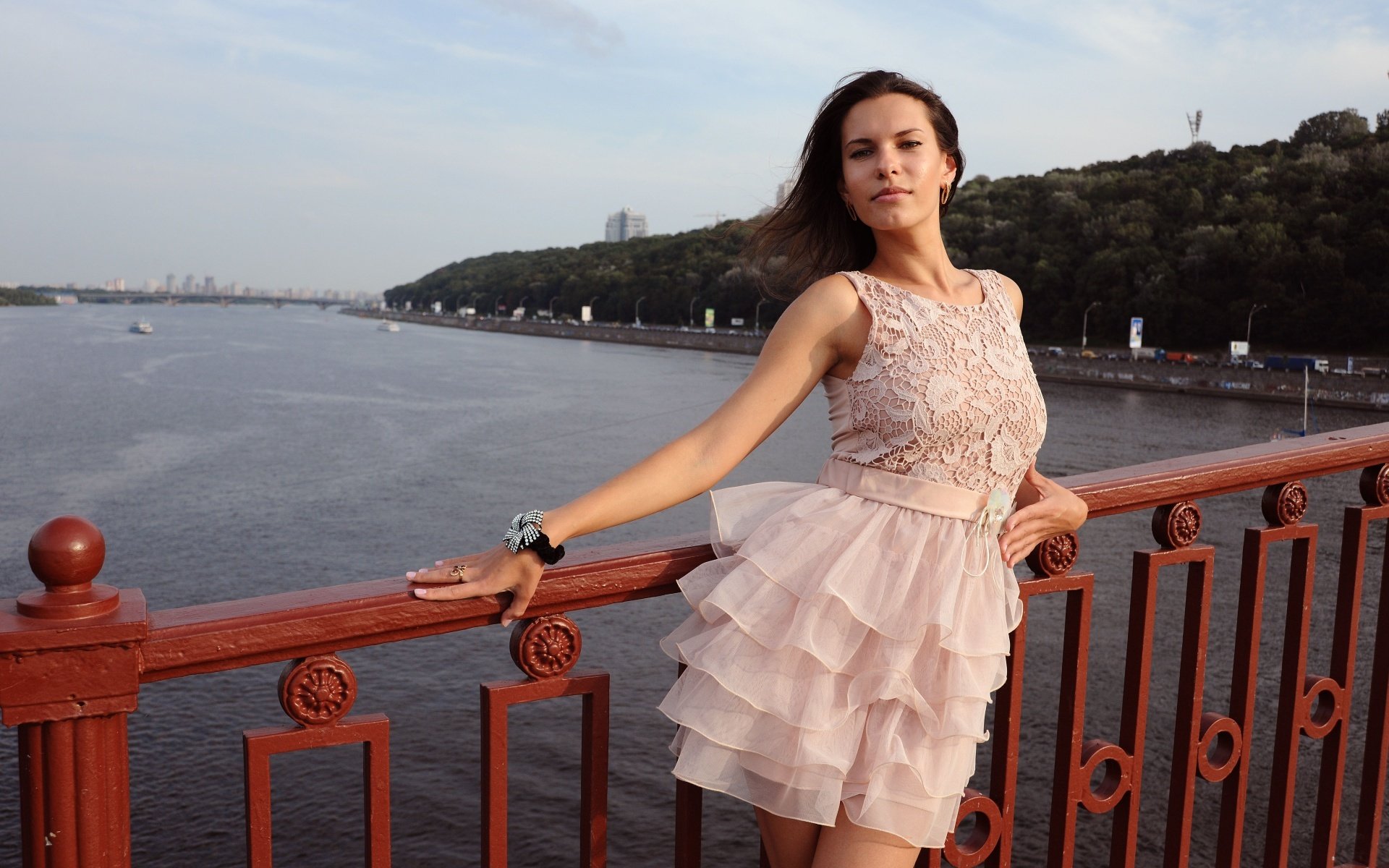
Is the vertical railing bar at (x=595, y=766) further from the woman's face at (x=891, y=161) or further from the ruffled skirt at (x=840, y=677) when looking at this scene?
the woman's face at (x=891, y=161)

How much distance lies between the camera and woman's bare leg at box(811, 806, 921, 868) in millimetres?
1455

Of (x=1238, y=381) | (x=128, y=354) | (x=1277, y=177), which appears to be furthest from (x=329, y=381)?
(x=1277, y=177)

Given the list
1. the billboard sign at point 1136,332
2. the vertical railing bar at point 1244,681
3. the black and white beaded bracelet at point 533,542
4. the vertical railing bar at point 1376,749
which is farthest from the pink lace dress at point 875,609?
the billboard sign at point 1136,332

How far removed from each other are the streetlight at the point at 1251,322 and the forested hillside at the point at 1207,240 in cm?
23

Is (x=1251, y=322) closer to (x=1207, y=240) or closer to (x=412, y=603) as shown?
(x=1207, y=240)

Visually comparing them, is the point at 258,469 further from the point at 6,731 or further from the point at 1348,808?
the point at 1348,808

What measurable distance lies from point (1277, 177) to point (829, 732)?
57483 mm

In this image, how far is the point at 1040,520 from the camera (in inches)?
65.1

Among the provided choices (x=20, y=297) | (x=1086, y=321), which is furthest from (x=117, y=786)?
(x=20, y=297)

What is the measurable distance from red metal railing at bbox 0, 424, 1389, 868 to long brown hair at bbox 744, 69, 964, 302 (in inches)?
21.0

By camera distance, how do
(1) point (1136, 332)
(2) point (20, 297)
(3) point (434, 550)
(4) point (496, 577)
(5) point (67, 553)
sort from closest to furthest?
(5) point (67, 553), (4) point (496, 577), (3) point (434, 550), (1) point (1136, 332), (2) point (20, 297)

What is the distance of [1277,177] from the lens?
168 ft

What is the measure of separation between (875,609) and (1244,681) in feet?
2.87

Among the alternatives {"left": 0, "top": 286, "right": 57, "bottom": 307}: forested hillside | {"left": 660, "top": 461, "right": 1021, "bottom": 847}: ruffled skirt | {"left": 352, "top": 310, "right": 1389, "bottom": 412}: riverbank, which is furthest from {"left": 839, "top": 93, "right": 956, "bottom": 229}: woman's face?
{"left": 0, "top": 286, "right": 57, "bottom": 307}: forested hillside
